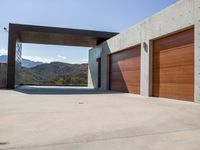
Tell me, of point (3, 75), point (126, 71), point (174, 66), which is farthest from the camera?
point (3, 75)

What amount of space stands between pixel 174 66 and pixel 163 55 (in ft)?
3.80

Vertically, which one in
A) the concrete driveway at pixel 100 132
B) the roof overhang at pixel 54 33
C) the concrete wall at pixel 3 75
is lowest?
the concrete driveway at pixel 100 132

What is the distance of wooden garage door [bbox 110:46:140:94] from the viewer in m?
15.0

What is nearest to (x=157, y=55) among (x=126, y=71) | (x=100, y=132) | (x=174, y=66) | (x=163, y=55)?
(x=163, y=55)

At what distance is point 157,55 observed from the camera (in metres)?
12.7

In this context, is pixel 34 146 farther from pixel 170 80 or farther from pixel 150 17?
pixel 150 17

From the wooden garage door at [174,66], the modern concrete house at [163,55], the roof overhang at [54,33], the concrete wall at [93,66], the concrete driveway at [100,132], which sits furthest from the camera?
the concrete wall at [93,66]

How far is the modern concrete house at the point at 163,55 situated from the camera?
32.3 ft

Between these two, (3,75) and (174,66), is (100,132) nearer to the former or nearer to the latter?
(174,66)

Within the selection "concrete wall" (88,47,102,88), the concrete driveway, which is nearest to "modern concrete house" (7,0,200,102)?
"concrete wall" (88,47,102,88)

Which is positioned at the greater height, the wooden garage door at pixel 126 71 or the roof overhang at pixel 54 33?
the roof overhang at pixel 54 33

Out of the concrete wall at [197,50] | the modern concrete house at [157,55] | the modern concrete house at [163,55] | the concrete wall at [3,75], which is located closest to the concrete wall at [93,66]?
the modern concrete house at [157,55]

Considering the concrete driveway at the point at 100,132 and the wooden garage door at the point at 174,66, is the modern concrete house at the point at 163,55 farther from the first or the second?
the concrete driveway at the point at 100,132

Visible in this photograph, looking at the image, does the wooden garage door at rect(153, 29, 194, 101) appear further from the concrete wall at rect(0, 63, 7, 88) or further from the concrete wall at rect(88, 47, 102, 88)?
the concrete wall at rect(0, 63, 7, 88)
